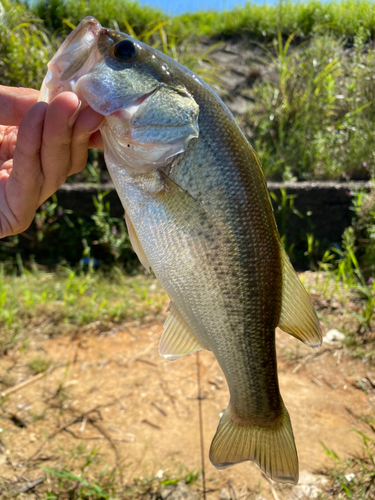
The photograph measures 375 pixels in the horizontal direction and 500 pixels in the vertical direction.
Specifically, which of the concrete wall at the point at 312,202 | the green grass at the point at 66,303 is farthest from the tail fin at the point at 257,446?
the concrete wall at the point at 312,202

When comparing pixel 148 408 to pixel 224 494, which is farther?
pixel 148 408

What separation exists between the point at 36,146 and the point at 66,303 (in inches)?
98.2

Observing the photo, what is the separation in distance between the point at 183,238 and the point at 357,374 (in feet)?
8.10

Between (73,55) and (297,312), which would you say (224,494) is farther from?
(73,55)

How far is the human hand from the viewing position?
1463 mm

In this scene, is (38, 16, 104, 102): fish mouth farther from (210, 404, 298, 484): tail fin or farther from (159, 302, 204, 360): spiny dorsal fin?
(210, 404, 298, 484): tail fin

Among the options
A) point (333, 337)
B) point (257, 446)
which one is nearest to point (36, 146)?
point (257, 446)

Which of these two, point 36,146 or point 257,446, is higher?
point 36,146

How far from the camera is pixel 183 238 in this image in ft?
4.63

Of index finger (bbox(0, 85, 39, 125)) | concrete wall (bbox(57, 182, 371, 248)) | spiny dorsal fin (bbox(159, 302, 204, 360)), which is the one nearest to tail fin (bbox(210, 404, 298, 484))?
spiny dorsal fin (bbox(159, 302, 204, 360))

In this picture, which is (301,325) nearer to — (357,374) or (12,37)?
(357,374)

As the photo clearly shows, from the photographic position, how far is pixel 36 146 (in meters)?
1.56

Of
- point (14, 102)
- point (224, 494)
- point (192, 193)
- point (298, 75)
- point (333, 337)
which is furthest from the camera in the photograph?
point (298, 75)

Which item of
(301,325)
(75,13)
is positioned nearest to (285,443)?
(301,325)
